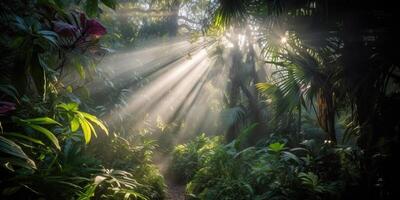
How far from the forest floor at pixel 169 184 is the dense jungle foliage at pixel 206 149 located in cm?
14

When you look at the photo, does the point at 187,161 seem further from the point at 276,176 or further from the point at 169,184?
the point at 276,176

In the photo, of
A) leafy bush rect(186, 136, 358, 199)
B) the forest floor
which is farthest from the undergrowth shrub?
the forest floor

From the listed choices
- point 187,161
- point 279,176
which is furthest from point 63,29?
point 187,161

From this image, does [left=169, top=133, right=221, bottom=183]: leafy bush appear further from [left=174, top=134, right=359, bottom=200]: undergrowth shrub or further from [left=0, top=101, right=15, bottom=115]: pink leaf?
[left=0, top=101, right=15, bottom=115]: pink leaf

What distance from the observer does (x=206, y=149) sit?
9078 mm

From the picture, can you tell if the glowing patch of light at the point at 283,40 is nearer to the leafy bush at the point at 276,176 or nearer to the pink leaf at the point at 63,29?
the leafy bush at the point at 276,176

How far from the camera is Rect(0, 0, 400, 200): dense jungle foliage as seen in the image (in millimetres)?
2562

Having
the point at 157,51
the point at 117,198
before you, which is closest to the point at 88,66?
the point at 117,198

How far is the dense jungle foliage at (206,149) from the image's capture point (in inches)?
101

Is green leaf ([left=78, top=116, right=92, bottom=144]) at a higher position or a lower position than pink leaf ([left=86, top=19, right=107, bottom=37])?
Answer: lower

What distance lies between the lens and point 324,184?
15.2 feet

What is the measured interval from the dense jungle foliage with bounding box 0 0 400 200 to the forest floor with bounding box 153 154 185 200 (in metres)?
0.14

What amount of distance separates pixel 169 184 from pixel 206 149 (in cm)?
154

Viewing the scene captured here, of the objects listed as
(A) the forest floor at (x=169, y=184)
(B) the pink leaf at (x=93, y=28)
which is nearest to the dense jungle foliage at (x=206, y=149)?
(B) the pink leaf at (x=93, y=28)
